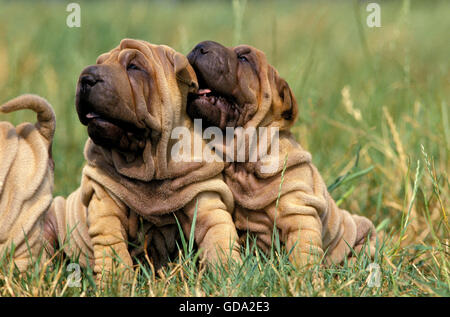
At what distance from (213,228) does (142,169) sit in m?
0.42

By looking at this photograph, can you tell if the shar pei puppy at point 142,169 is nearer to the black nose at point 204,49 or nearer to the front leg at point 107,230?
the front leg at point 107,230

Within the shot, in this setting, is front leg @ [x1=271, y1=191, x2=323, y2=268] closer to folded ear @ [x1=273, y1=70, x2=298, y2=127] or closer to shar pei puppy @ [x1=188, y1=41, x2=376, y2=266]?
shar pei puppy @ [x1=188, y1=41, x2=376, y2=266]

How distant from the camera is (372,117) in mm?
4895

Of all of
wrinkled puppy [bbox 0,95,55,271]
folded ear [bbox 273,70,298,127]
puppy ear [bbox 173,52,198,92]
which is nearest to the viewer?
puppy ear [bbox 173,52,198,92]

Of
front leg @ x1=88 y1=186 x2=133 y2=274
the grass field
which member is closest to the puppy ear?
front leg @ x1=88 y1=186 x2=133 y2=274

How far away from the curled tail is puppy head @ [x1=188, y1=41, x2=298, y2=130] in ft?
2.34

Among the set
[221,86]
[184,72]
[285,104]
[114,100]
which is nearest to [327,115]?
[285,104]

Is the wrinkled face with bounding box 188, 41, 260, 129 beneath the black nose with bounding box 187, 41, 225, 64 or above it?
beneath

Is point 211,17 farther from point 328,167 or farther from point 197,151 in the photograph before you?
point 197,151

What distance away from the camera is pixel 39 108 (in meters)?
3.11

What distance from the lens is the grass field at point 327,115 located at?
8.89 ft

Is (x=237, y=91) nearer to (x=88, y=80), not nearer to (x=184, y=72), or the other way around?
(x=184, y=72)

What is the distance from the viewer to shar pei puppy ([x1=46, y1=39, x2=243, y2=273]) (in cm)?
278
